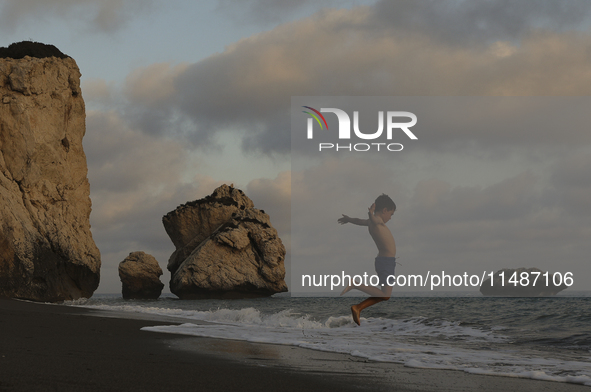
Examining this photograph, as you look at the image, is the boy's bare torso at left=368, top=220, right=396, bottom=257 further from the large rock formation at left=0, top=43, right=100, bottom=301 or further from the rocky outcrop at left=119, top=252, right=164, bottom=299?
the rocky outcrop at left=119, top=252, right=164, bottom=299

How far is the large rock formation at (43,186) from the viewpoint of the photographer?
2322 centimetres

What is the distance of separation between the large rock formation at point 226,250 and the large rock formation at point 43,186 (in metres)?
18.3

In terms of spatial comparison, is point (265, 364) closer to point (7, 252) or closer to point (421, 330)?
point (421, 330)

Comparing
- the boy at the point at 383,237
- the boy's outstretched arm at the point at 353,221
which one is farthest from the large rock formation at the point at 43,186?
the boy at the point at 383,237

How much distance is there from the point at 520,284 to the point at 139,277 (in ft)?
160

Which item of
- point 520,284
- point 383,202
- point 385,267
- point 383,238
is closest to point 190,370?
point 385,267

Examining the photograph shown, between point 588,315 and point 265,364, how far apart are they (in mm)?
12818

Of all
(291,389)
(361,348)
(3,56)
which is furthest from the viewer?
(3,56)

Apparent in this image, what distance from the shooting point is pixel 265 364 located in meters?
5.04

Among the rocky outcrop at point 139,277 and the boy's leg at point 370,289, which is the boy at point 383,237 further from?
the rocky outcrop at point 139,277

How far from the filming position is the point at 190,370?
4.31 metres

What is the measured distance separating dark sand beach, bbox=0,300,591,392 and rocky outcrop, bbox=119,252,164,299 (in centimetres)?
4438

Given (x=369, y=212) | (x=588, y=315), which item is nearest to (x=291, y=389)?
(x=369, y=212)

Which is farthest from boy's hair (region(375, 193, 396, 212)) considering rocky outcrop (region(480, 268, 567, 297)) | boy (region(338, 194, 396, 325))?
rocky outcrop (region(480, 268, 567, 297))
